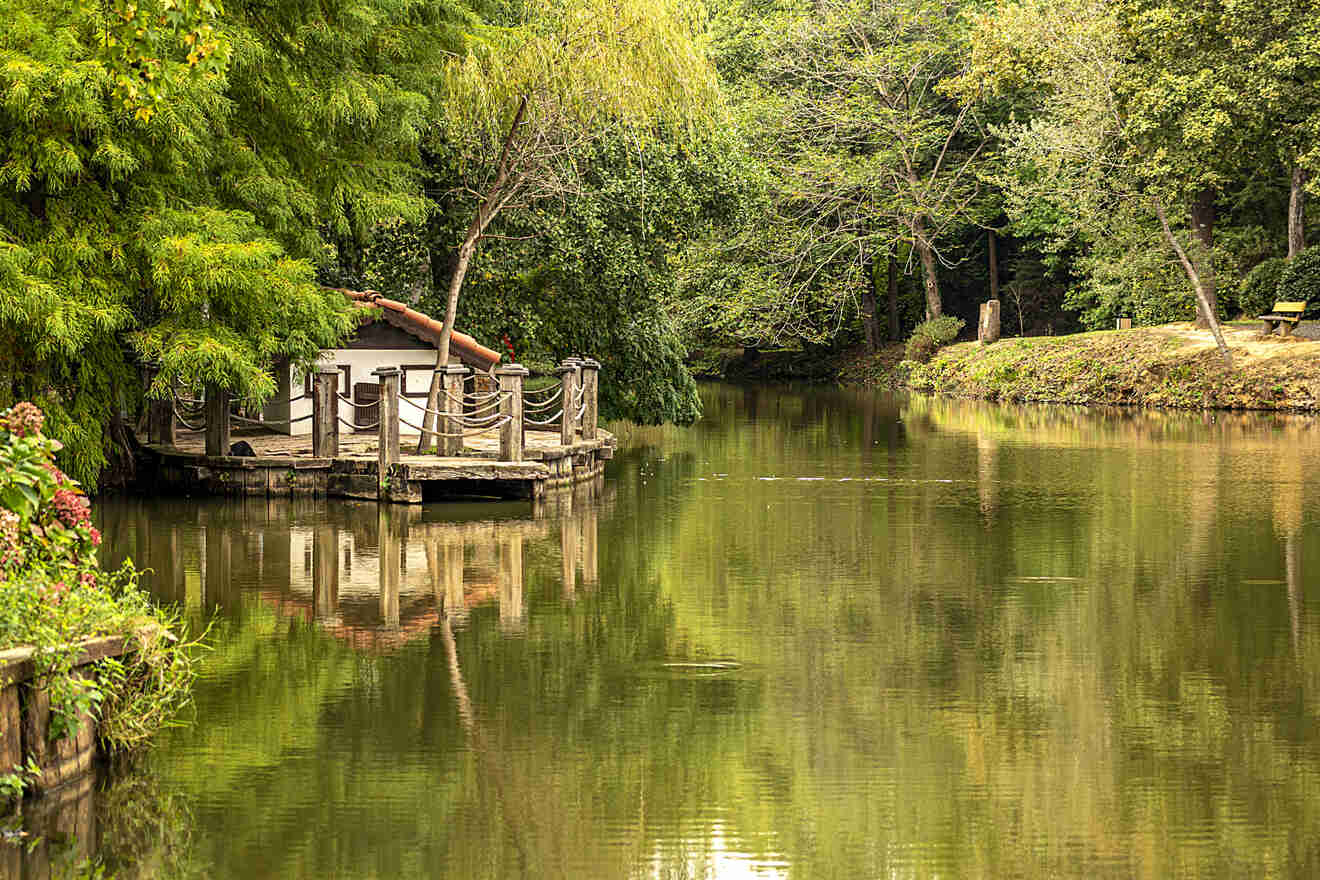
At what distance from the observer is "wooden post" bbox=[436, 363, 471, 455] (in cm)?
2206

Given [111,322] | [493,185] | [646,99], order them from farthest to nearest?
1. [493,185]
2. [646,99]
3. [111,322]

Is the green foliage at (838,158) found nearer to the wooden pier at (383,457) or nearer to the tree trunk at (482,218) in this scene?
the tree trunk at (482,218)

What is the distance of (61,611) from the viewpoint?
7957 millimetres

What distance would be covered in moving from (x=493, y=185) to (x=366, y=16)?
16.2 ft

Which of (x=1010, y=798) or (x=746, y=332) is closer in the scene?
(x=1010, y=798)

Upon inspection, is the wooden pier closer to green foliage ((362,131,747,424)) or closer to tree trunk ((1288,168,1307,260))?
green foliage ((362,131,747,424))

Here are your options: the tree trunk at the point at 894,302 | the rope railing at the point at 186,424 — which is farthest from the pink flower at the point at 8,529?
the tree trunk at the point at 894,302

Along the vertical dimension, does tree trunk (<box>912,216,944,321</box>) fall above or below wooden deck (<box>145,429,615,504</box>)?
above

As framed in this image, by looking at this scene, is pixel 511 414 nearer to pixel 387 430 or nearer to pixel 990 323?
pixel 387 430

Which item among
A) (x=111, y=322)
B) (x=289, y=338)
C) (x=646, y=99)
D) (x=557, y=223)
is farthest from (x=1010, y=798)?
(x=557, y=223)

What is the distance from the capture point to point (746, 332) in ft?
184

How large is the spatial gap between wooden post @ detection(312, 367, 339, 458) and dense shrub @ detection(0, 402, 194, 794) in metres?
11.9

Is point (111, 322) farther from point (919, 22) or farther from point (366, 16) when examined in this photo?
point (919, 22)

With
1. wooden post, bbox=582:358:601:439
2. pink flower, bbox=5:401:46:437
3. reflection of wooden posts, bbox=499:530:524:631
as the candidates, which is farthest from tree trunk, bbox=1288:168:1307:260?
pink flower, bbox=5:401:46:437
